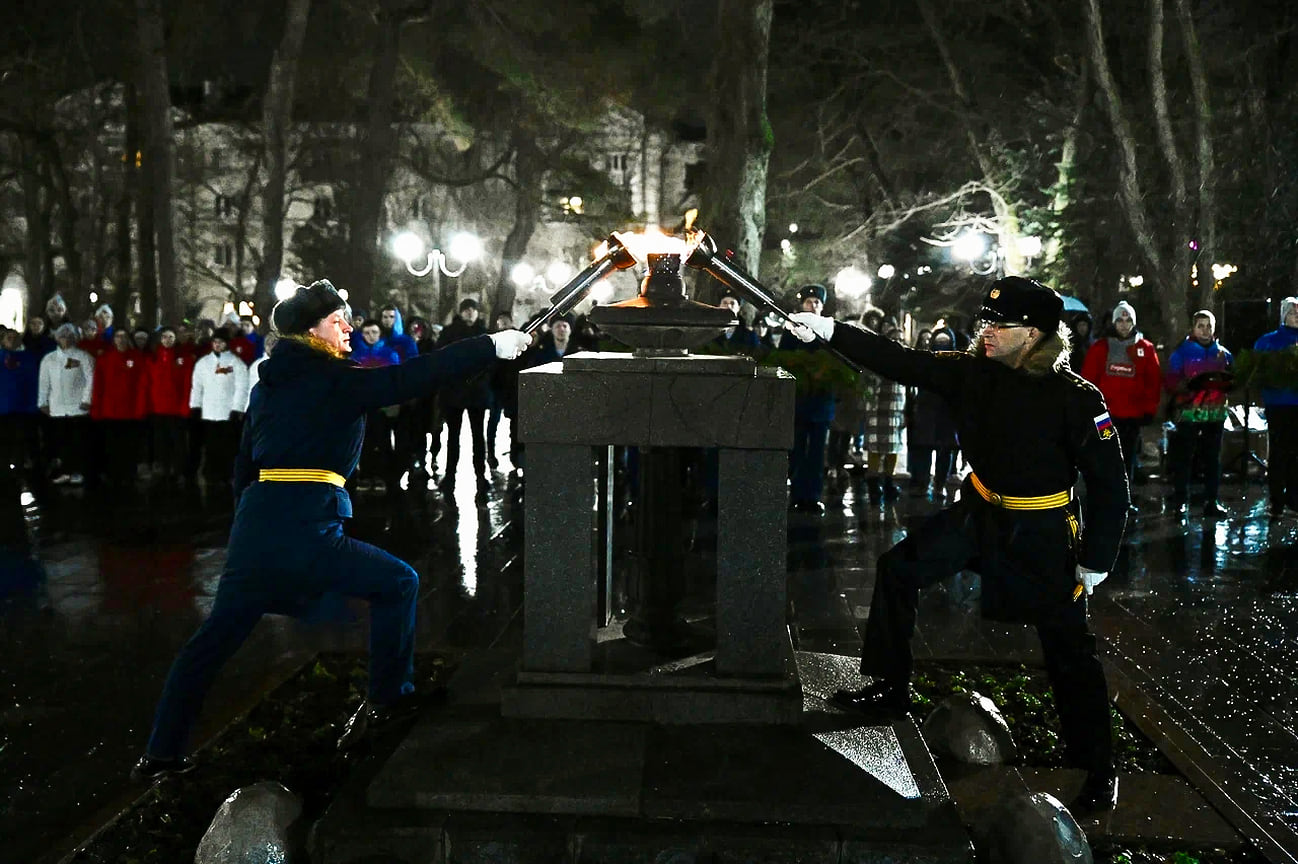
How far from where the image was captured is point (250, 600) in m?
4.65

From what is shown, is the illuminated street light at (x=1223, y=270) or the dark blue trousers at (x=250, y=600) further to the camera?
the illuminated street light at (x=1223, y=270)

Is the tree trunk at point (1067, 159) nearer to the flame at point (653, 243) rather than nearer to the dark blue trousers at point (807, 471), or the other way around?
the dark blue trousers at point (807, 471)

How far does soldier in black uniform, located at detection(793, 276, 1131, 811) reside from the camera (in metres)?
4.61

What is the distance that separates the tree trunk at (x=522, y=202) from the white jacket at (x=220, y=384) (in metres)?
21.2

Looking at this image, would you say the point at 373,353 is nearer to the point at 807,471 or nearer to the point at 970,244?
the point at 807,471

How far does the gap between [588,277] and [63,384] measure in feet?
36.2

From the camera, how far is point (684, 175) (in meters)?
59.5

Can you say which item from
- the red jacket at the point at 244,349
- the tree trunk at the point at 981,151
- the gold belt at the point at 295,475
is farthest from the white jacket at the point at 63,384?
the tree trunk at the point at 981,151

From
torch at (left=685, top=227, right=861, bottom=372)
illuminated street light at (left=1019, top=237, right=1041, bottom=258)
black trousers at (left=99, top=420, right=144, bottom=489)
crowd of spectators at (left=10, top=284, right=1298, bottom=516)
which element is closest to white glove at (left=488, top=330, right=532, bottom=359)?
torch at (left=685, top=227, right=861, bottom=372)

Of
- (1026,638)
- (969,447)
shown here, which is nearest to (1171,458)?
(1026,638)

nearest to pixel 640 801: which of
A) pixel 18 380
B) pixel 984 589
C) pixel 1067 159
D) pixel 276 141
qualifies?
pixel 984 589

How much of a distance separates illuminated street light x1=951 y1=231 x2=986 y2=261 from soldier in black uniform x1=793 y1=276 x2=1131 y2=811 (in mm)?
26995

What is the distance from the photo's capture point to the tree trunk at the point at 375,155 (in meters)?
22.2

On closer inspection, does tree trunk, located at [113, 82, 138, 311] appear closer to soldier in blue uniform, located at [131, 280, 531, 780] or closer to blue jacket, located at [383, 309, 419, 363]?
blue jacket, located at [383, 309, 419, 363]
